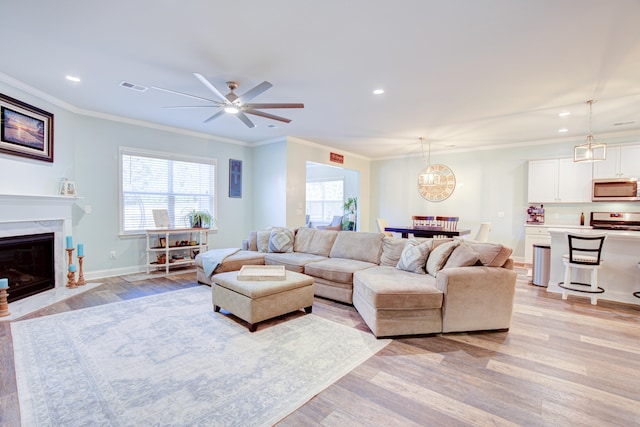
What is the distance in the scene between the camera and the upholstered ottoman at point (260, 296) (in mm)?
2893

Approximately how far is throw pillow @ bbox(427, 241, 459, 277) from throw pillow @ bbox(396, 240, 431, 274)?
8 cm

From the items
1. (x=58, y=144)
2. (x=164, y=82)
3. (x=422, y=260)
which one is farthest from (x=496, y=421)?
(x=58, y=144)

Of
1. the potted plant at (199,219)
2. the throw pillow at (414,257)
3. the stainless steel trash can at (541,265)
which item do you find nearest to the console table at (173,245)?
the potted plant at (199,219)

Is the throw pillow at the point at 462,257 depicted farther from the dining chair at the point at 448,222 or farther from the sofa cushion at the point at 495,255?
the dining chair at the point at 448,222

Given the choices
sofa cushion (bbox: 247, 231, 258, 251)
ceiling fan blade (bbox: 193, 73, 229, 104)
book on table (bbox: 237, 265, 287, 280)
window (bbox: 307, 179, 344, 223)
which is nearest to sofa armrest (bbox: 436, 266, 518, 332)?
book on table (bbox: 237, 265, 287, 280)

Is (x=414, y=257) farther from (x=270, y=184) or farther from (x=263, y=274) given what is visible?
(x=270, y=184)

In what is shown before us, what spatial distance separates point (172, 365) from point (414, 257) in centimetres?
261

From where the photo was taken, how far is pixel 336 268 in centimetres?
381

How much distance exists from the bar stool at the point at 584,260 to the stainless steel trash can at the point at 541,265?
333mm

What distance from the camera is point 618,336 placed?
9.43 ft

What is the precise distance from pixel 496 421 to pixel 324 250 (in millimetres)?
3203

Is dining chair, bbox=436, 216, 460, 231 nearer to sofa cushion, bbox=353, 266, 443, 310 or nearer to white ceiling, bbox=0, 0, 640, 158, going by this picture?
white ceiling, bbox=0, 0, 640, 158

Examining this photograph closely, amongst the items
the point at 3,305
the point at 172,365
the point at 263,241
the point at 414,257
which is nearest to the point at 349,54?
the point at 414,257

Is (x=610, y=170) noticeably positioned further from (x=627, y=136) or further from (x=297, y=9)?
(x=297, y=9)
